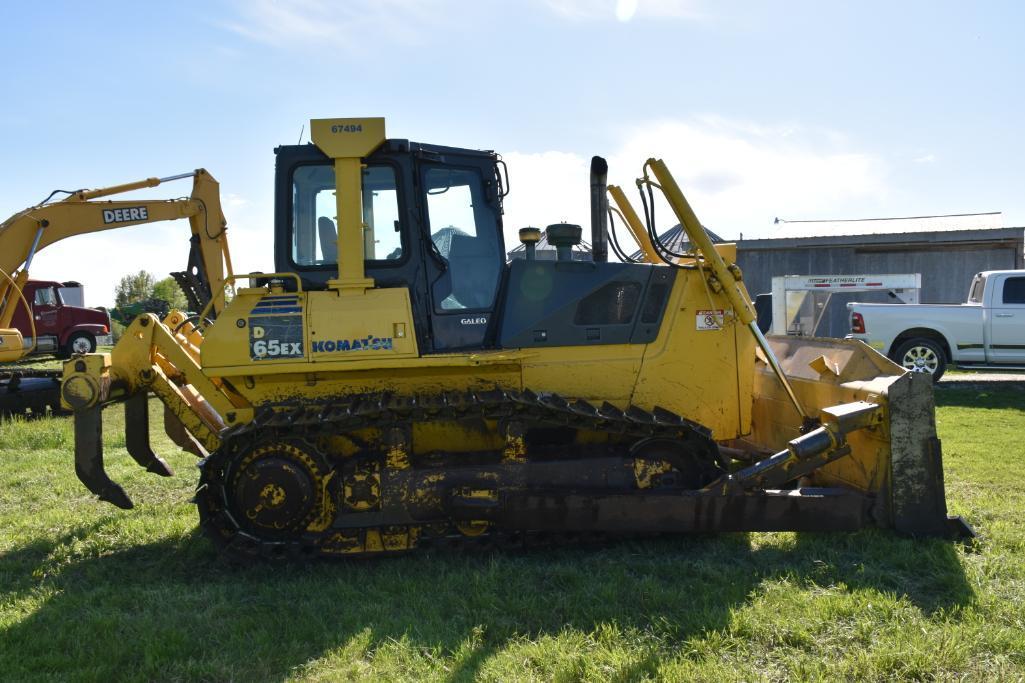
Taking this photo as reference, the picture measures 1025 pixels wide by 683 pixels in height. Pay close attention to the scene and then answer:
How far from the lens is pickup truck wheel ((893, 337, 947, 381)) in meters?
13.7

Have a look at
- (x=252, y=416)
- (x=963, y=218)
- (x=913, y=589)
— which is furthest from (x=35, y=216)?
(x=963, y=218)

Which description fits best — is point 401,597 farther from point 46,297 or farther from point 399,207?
point 46,297

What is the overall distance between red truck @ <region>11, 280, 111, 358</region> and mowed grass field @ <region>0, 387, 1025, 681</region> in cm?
1920

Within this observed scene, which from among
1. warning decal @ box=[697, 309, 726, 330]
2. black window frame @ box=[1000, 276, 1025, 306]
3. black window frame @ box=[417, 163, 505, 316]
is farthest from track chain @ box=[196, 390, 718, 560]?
black window frame @ box=[1000, 276, 1025, 306]

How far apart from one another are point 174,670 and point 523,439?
247cm

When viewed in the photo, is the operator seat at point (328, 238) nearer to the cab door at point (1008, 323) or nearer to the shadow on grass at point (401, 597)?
the shadow on grass at point (401, 597)

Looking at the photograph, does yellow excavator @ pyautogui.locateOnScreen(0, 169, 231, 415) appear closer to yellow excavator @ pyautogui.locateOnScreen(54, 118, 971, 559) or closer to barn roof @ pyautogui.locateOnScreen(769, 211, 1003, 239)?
yellow excavator @ pyautogui.locateOnScreen(54, 118, 971, 559)

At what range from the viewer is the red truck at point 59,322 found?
72.6 ft

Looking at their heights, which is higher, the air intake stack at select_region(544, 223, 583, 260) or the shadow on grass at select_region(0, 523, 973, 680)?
the air intake stack at select_region(544, 223, 583, 260)

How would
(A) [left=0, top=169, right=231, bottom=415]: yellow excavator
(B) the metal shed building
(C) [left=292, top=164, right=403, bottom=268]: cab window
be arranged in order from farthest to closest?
(B) the metal shed building
(A) [left=0, top=169, right=231, bottom=415]: yellow excavator
(C) [left=292, top=164, right=403, bottom=268]: cab window

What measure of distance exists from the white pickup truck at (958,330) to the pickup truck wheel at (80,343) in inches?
840

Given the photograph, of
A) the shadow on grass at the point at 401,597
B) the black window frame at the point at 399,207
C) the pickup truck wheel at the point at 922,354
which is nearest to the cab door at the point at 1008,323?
the pickup truck wheel at the point at 922,354

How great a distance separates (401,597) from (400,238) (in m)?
2.46

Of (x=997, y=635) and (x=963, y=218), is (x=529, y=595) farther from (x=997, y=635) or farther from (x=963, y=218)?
(x=963, y=218)
